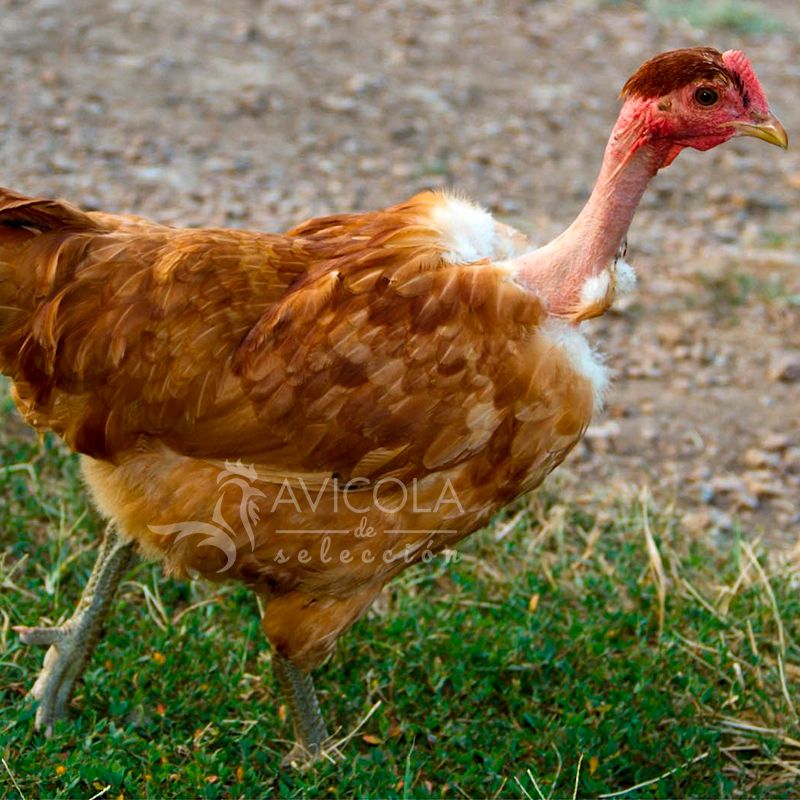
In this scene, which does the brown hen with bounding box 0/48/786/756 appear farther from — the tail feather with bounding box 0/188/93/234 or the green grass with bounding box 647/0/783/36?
the green grass with bounding box 647/0/783/36

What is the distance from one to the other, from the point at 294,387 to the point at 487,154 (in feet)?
14.4

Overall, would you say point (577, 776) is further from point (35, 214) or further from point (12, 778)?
point (35, 214)

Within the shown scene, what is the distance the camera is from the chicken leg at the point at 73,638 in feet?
11.0

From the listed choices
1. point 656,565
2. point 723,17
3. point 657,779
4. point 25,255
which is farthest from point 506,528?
point 723,17

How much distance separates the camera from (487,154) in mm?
6863

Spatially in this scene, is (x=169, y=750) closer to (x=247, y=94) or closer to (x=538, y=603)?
(x=538, y=603)

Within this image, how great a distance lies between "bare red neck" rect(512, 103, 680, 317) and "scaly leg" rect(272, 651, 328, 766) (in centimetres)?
135

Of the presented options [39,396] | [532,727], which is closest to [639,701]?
[532,727]

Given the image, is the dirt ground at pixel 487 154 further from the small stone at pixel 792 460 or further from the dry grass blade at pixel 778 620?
the dry grass blade at pixel 778 620

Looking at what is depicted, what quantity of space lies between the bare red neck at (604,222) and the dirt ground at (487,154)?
1773mm

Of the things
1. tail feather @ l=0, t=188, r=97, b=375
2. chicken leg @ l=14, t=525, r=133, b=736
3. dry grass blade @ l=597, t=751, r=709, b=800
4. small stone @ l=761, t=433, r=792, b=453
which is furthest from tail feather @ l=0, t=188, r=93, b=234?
small stone @ l=761, t=433, r=792, b=453

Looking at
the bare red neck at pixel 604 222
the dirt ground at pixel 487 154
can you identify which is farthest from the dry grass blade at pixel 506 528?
the bare red neck at pixel 604 222

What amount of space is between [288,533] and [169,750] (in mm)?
903

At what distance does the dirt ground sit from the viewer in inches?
197
